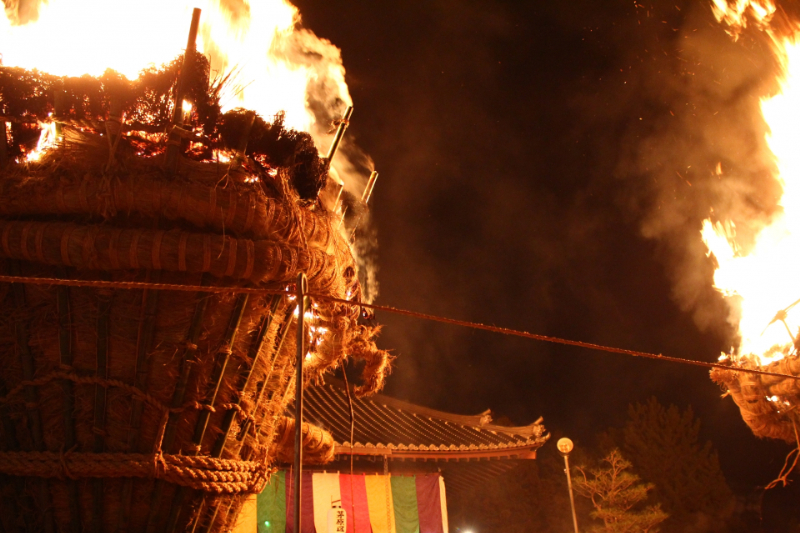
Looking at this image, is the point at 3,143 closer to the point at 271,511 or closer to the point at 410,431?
the point at 271,511

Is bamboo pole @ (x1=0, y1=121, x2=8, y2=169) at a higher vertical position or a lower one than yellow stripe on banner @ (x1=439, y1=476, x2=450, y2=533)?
higher

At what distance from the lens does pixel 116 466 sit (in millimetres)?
2461

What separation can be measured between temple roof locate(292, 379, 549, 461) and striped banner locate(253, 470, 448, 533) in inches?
26.9

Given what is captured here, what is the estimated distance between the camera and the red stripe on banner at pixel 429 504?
13234 millimetres

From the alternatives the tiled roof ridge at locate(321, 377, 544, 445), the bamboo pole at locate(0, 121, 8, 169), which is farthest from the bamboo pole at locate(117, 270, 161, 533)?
the tiled roof ridge at locate(321, 377, 544, 445)

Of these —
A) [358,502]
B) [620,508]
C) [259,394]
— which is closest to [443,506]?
[358,502]

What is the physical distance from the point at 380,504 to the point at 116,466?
11.3 m

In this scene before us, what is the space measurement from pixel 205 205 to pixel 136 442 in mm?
1167

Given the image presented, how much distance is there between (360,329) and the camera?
3.75 m

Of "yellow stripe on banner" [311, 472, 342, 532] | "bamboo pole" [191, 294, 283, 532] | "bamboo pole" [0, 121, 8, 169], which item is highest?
"bamboo pole" [0, 121, 8, 169]

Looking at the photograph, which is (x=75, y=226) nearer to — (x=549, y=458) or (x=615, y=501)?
(x=615, y=501)

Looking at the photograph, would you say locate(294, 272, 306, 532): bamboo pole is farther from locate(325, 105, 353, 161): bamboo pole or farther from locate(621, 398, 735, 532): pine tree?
locate(621, 398, 735, 532): pine tree

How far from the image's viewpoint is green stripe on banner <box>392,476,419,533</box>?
1295 centimetres

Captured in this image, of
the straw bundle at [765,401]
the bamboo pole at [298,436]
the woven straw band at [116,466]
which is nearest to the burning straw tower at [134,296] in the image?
the woven straw band at [116,466]
